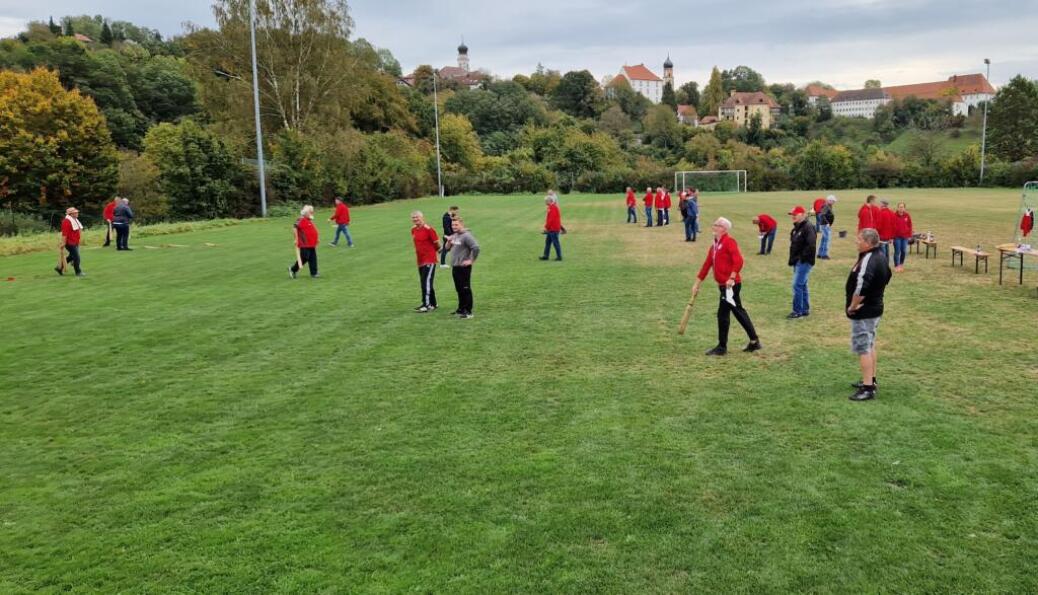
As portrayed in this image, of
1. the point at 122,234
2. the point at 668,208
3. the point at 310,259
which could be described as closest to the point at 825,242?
the point at 668,208

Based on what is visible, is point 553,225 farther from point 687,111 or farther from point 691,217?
point 687,111

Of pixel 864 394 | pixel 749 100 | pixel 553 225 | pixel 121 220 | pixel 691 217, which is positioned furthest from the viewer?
pixel 749 100

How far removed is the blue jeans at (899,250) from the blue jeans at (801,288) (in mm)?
6716

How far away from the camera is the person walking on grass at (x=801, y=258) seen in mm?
11578

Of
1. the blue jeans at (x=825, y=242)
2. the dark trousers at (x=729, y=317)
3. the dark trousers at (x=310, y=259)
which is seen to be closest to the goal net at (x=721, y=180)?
the blue jeans at (x=825, y=242)

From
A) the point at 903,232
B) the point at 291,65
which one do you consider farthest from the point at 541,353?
the point at 291,65

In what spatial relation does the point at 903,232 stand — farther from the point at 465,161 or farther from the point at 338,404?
the point at 465,161

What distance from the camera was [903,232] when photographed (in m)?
16.6

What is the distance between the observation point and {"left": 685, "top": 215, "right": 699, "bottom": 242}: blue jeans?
24625 millimetres

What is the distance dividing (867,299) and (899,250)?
11.1m

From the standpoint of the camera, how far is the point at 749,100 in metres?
149

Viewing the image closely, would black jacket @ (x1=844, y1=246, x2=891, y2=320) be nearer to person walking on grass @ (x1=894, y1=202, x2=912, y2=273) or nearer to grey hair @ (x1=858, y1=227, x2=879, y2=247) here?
grey hair @ (x1=858, y1=227, x2=879, y2=247)

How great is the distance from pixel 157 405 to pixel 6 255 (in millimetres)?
19978

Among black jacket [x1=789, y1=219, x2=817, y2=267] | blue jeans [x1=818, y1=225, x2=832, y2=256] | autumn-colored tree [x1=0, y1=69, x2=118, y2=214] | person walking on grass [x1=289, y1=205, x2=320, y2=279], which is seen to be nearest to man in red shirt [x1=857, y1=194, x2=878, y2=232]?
blue jeans [x1=818, y1=225, x2=832, y2=256]
